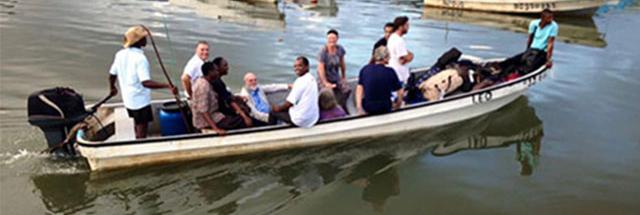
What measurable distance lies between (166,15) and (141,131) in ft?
45.8

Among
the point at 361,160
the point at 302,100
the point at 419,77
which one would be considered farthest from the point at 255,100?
the point at 419,77

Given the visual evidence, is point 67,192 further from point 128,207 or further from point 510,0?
point 510,0

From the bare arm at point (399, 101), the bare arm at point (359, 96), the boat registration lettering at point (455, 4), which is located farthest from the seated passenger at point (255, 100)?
the boat registration lettering at point (455, 4)

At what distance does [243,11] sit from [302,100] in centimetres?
1597

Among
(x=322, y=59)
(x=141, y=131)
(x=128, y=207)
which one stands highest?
(x=322, y=59)

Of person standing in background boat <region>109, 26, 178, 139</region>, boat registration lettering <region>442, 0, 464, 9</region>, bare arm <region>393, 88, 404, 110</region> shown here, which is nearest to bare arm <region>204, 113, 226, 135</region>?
person standing in background boat <region>109, 26, 178, 139</region>

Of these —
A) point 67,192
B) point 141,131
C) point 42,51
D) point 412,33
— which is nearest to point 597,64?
point 412,33

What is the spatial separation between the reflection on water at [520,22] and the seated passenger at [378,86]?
11897 mm

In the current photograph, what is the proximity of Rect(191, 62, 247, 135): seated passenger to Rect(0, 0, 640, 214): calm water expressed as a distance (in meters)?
0.49

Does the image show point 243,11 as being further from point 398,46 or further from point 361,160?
point 361,160

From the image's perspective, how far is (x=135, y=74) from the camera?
5848 millimetres

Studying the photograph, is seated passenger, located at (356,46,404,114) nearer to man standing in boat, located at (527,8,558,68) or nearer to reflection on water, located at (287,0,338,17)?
man standing in boat, located at (527,8,558,68)

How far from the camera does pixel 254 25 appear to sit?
59.1 feet

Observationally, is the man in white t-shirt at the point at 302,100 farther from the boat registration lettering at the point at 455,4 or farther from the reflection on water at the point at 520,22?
the boat registration lettering at the point at 455,4
